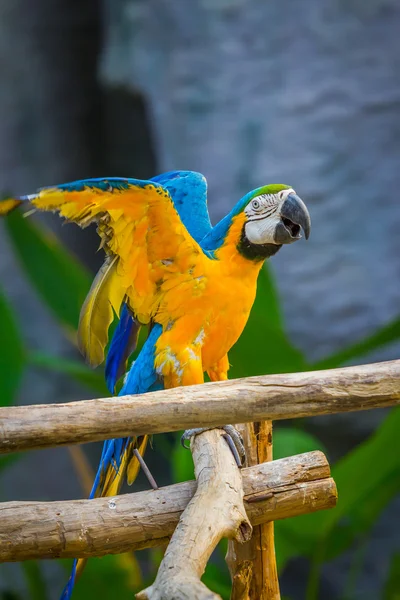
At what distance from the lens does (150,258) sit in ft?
2.84

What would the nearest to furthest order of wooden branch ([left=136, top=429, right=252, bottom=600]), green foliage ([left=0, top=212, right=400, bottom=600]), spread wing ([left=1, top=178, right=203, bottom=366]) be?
wooden branch ([left=136, top=429, right=252, bottom=600]) → spread wing ([left=1, top=178, right=203, bottom=366]) → green foliage ([left=0, top=212, right=400, bottom=600])

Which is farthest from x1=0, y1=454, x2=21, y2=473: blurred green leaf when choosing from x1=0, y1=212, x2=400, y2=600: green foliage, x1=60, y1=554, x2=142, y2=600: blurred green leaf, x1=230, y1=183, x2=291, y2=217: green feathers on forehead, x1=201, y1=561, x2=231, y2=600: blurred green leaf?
x1=230, y1=183, x2=291, y2=217: green feathers on forehead

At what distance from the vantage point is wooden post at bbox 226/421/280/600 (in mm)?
806

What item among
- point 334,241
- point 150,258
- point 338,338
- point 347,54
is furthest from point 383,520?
point 150,258

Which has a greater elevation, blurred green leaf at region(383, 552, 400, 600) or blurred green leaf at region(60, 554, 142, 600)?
blurred green leaf at region(60, 554, 142, 600)

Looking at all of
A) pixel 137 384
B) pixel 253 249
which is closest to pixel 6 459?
pixel 137 384

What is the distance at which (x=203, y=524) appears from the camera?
585 mm

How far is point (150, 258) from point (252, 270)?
0.13 metres

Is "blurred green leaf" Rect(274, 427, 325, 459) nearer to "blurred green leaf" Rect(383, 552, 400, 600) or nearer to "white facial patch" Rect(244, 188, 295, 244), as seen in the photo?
"blurred green leaf" Rect(383, 552, 400, 600)

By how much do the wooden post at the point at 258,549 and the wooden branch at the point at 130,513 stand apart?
7 cm

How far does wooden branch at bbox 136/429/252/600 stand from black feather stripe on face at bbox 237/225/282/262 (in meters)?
0.21

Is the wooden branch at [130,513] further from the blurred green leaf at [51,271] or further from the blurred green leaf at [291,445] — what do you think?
the blurred green leaf at [51,271]

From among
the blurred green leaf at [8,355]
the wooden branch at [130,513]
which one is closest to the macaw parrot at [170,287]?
the wooden branch at [130,513]

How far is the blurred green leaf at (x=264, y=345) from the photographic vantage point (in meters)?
1.27
